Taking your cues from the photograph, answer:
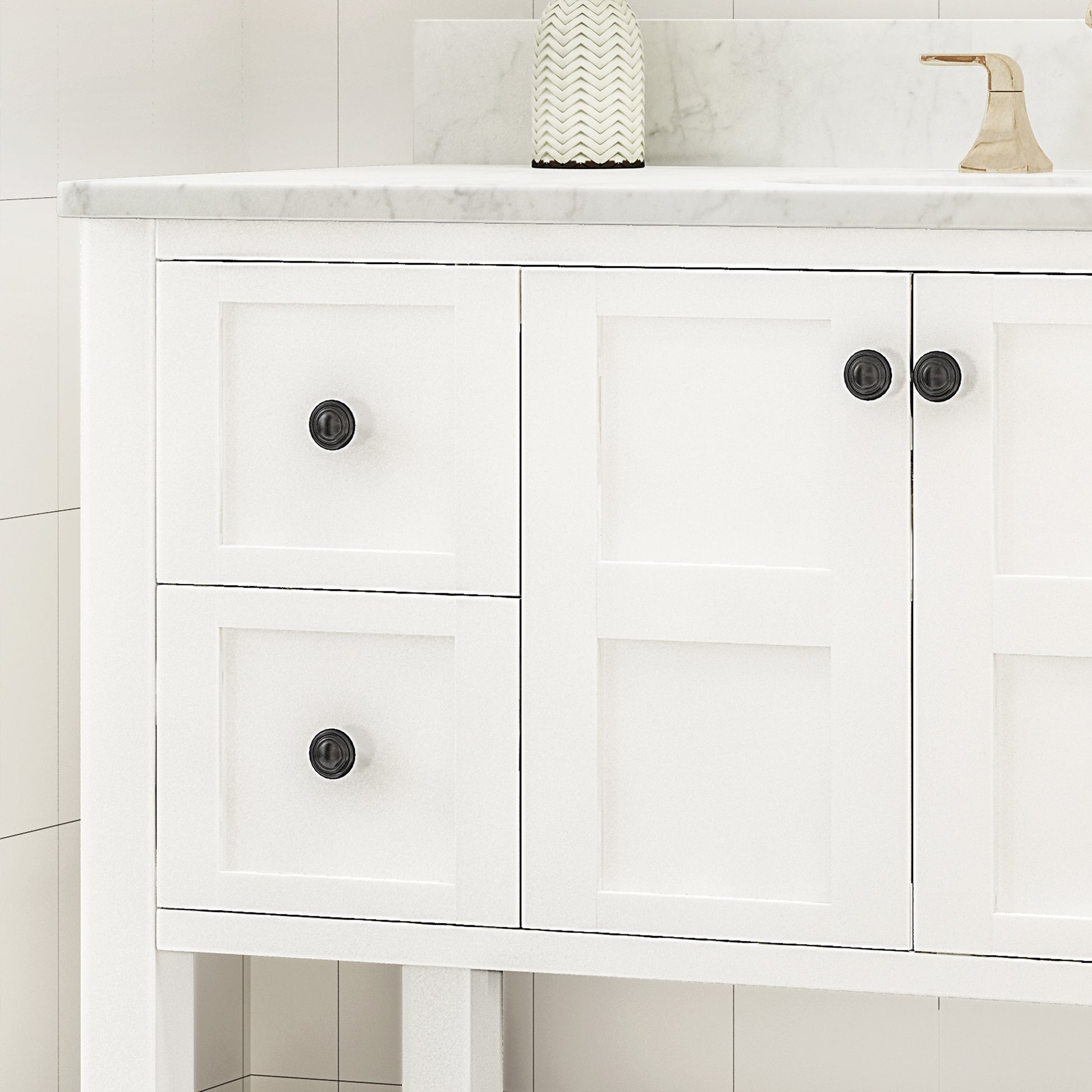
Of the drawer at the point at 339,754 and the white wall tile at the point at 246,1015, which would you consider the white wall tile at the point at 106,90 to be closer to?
the drawer at the point at 339,754

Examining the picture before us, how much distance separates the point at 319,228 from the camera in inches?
36.0

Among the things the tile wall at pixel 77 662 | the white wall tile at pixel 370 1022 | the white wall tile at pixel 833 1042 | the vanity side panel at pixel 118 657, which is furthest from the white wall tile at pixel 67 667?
the white wall tile at pixel 833 1042

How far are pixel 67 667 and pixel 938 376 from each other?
806mm

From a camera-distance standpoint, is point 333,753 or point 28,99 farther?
point 28,99

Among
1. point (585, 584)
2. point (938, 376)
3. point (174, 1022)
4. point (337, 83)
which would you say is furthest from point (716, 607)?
point (337, 83)

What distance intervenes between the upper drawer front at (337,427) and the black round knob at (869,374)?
0.21 m

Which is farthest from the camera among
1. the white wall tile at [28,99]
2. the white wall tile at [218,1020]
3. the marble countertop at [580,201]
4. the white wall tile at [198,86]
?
the white wall tile at [218,1020]

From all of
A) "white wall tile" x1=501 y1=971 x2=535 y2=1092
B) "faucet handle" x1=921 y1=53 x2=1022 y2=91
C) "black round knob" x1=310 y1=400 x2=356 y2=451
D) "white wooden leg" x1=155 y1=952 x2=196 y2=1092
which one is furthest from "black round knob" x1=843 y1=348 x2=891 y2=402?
"white wall tile" x1=501 y1=971 x2=535 y2=1092

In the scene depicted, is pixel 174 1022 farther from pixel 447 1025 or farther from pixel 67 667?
pixel 67 667

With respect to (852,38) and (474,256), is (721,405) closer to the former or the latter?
(474,256)

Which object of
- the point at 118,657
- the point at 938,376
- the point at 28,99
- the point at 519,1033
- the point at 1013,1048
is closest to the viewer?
the point at 938,376

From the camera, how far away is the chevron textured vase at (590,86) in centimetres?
123

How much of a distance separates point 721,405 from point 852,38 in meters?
0.58

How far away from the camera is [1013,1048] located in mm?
1386
